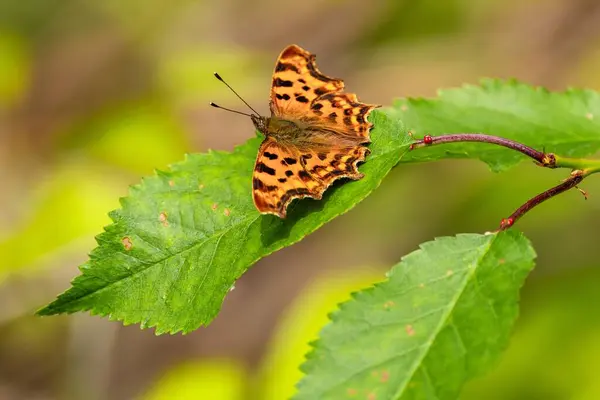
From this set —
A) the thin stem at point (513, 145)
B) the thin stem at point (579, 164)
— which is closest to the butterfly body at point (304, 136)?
the thin stem at point (513, 145)

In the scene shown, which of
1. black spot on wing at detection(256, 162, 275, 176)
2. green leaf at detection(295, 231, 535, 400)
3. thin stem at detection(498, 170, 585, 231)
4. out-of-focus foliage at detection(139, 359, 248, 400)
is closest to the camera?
green leaf at detection(295, 231, 535, 400)

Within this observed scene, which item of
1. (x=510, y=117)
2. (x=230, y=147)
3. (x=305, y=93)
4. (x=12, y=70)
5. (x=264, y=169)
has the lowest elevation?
(x=264, y=169)

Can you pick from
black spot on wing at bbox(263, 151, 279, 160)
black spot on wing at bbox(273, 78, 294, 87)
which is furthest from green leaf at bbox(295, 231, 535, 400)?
black spot on wing at bbox(273, 78, 294, 87)

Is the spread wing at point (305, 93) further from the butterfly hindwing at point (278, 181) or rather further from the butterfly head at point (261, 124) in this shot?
the butterfly hindwing at point (278, 181)

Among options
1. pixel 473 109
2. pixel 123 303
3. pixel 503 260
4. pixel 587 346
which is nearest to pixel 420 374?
pixel 503 260

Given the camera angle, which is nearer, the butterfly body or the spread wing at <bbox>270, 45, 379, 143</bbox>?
the butterfly body

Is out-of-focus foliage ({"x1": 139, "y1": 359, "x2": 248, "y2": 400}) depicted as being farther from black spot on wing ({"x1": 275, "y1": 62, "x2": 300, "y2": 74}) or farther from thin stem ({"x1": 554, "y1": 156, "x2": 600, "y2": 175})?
thin stem ({"x1": 554, "y1": 156, "x2": 600, "y2": 175})

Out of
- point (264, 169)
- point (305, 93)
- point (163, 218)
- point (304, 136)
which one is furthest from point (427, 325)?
point (305, 93)

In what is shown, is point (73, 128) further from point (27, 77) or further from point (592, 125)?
point (592, 125)

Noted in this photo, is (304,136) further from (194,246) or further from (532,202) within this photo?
(532,202)
